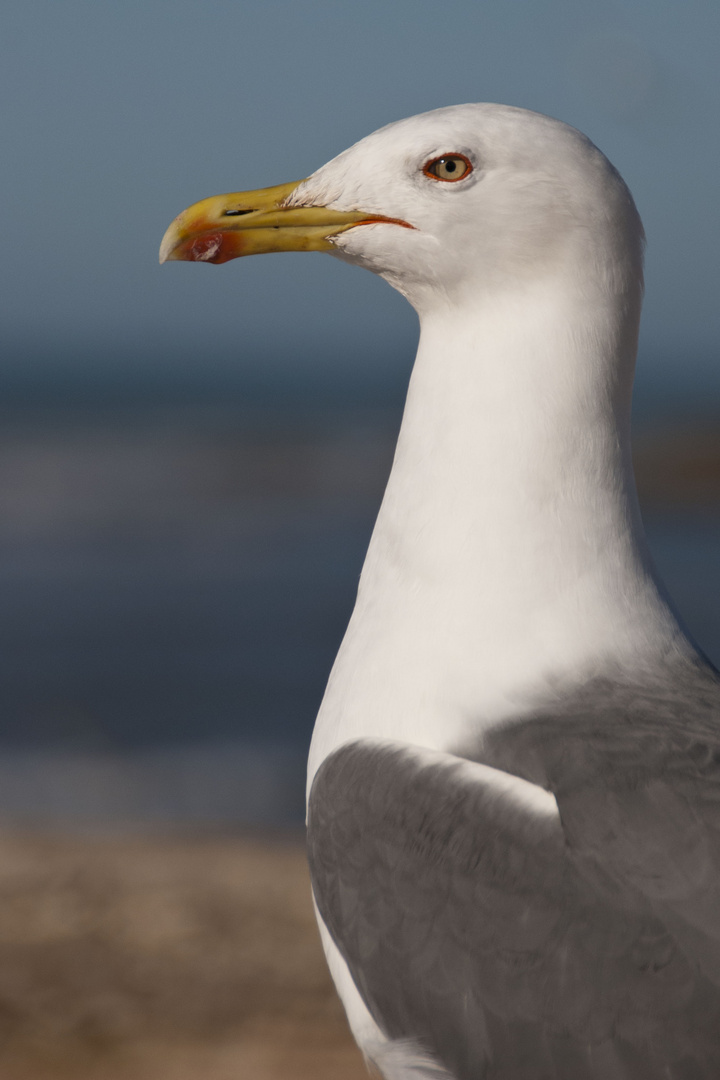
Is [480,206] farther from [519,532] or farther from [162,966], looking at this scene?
[162,966]

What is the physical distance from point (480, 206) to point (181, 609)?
11583mm

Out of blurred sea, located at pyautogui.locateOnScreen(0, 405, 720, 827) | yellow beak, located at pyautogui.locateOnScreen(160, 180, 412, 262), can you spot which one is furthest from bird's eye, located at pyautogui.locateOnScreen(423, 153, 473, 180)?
blurred sea, located at pyautogui.locateOnScreen(0, 405, 720, 827)

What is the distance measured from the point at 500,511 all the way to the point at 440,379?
12.6 inches

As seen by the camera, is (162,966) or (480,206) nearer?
(480,206)

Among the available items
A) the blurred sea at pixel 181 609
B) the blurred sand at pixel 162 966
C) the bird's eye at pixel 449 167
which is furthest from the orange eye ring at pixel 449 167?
the blurred sea at pixel 181 609

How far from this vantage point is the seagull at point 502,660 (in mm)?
2047

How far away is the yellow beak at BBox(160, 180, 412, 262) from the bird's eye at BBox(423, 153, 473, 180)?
23cm

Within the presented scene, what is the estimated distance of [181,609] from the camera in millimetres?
13688

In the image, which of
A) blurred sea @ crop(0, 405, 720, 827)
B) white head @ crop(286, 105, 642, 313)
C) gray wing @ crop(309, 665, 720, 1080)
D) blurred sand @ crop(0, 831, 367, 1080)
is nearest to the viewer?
gray wing @ crop(309, 665, 720, 1080)

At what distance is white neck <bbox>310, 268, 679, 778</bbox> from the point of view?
2416 millimetres

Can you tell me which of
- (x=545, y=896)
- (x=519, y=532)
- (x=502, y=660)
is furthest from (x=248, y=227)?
(x=545, y=896)

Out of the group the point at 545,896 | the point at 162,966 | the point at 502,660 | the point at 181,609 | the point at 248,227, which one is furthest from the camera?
the point at 181,609

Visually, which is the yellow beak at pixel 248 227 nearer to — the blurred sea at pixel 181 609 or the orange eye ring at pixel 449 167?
the orange eye ring at pixel 449 167

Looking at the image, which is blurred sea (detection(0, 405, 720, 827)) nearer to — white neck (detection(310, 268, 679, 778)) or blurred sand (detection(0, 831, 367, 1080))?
blurred sand (detection(0, 831, 367, 1080))
